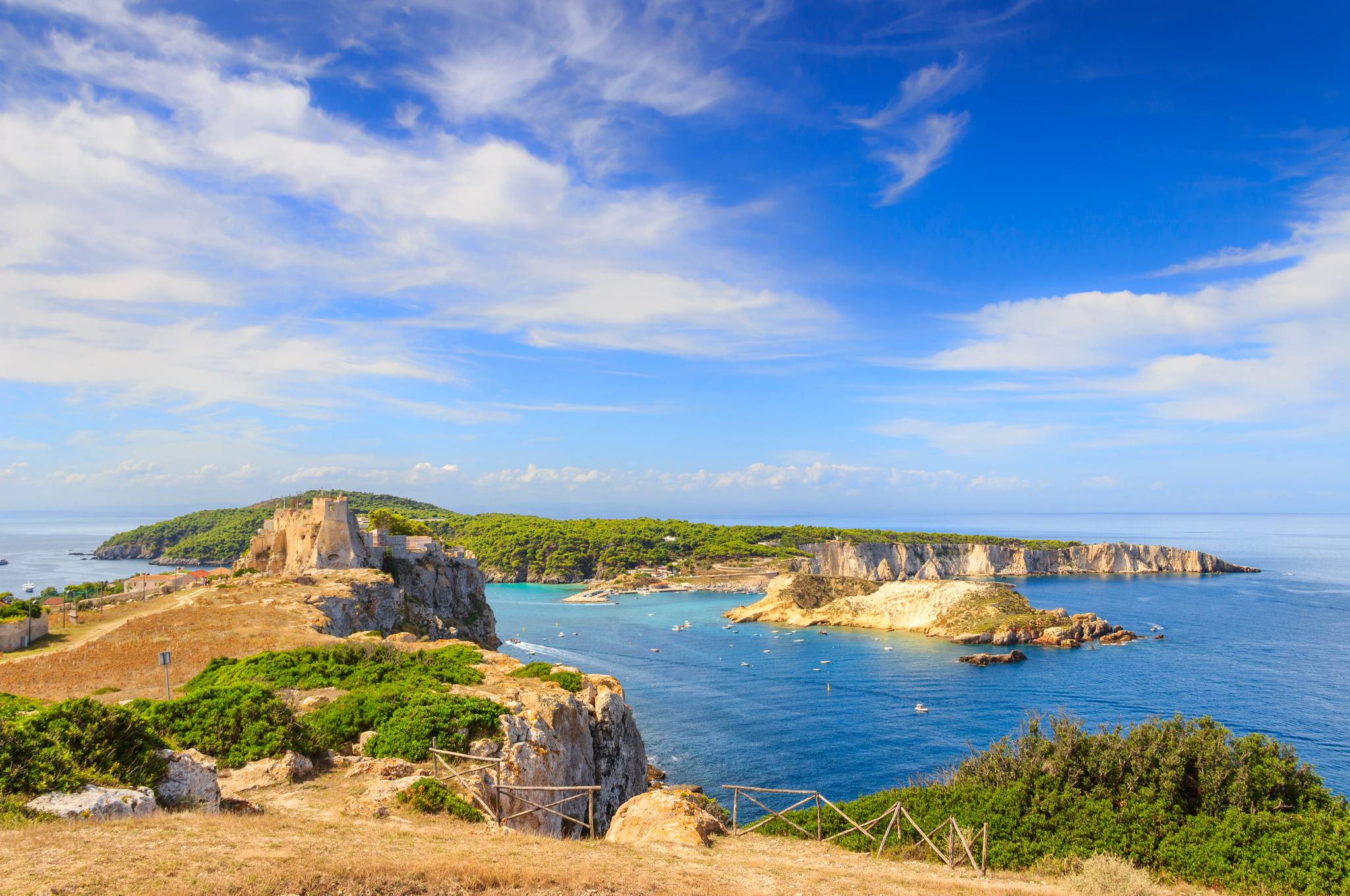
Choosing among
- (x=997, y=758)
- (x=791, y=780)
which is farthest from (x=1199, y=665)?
(x=997, y=758)

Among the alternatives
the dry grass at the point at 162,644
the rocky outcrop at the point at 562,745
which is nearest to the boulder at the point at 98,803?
the rocky outcrop at the point at 562,745

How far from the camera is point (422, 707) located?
65.7ft

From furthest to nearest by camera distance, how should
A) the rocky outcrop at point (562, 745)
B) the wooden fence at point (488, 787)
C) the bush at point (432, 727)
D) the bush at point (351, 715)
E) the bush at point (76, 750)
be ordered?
the bush at point (351, 715) < the bush at point (432, 727) < the rocky outcrop at point (562, 745) < the wooden fence at point (488, 787) < the bush at point (76, 750)

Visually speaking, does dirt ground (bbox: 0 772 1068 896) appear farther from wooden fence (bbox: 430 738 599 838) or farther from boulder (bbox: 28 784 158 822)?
wooden fence (bbox: 430 738 599 838)

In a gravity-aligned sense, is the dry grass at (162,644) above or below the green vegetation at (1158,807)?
above

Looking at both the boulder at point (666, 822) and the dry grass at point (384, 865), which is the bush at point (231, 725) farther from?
the boulder at point (666, 822)

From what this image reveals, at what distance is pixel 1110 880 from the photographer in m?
13.2

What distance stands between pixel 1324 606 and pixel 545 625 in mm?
105980

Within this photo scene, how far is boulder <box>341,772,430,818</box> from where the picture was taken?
1484 cm

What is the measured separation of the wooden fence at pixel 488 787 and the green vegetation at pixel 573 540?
123m

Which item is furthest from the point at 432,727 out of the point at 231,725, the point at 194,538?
the point at 194,538

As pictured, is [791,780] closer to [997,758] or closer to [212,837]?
[997,758]

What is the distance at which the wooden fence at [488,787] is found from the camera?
1659 cm

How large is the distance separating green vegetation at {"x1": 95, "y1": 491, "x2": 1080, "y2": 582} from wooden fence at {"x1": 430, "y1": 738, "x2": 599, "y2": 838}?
122764 mm
